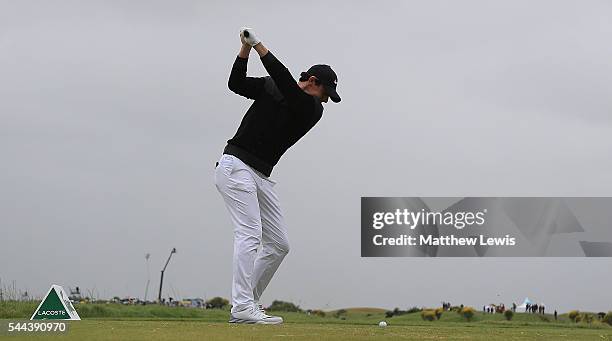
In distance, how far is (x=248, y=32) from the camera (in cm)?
768

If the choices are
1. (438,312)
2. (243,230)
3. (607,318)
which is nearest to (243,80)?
(243,230)

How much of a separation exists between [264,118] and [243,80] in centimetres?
42

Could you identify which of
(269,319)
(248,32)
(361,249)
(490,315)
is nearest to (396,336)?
(269,319)

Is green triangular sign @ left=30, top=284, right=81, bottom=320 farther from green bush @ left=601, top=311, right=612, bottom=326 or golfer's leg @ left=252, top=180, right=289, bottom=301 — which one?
green bush @ left=601, top=311, right=612, bottom=326

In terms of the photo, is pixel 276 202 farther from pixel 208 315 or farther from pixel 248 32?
pixel 208 315

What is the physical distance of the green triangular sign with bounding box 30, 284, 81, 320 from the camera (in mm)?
7996

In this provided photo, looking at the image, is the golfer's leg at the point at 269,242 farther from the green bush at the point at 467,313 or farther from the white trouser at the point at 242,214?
the green bush at the point at 467,313

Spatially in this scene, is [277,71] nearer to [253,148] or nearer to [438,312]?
[253,148]

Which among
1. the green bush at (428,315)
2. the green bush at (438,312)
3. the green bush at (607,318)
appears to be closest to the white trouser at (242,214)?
the green bush at (428,315)

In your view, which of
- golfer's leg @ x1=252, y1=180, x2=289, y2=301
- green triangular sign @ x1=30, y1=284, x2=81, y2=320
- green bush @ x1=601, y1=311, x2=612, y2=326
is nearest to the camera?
green triangular sign @ x1=30, y1=284, x2=81, y2=320

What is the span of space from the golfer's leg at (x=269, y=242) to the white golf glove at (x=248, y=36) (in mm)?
1566

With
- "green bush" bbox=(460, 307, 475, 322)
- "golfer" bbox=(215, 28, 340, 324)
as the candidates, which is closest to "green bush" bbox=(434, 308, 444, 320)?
"green bush" bbox=(460, 307, 475, 322)

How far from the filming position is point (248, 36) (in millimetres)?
7695

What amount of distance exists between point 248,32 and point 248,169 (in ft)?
4.49
